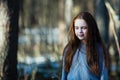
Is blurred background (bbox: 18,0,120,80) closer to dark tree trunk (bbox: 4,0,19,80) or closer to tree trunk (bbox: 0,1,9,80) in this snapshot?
dark tree trunk (bbox: 4,0,19,80)

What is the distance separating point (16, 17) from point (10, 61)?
2.03ft

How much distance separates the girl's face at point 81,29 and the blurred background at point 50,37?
1942 millimetres

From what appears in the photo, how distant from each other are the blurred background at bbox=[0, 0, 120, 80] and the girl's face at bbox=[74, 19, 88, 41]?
1942mm

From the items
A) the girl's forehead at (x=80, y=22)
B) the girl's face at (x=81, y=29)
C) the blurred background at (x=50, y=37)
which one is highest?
the girl's forehead at (x=80, y=22)

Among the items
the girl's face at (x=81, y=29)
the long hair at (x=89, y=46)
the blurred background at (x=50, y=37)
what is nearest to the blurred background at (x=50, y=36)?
the blurred background at (x=50, y=37)

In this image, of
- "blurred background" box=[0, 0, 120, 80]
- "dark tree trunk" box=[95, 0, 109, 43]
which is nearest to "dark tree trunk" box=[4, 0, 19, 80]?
"blurred background" box=[0, 0, 120, 80]

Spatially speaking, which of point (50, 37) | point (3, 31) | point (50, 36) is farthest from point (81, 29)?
point (50, 36)

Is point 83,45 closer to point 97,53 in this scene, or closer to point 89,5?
point 97,53

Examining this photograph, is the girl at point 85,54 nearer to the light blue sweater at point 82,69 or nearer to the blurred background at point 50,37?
the light blue sweater at point 82,69

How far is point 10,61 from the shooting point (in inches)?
269

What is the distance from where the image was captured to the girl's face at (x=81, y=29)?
5.30 metres

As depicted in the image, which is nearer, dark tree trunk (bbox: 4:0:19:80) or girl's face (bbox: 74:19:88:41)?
girl's face (bbox: 74:19:88:41)

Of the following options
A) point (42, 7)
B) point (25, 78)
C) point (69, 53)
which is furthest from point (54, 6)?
point (69, 53)

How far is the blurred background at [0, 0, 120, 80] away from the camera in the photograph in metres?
8.78
